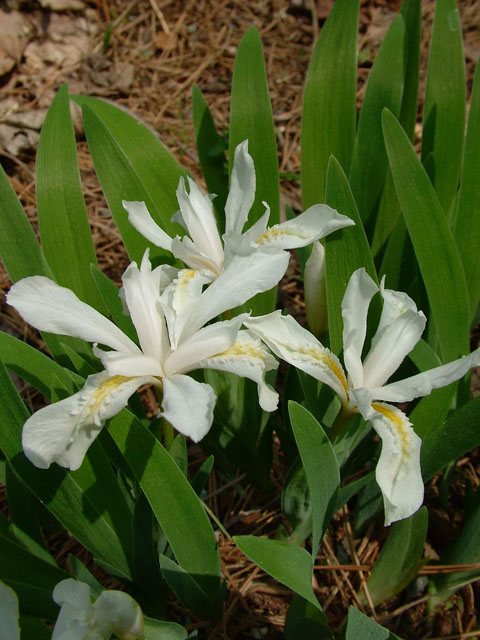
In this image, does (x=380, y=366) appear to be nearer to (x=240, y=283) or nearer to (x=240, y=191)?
(x=240, y=283)

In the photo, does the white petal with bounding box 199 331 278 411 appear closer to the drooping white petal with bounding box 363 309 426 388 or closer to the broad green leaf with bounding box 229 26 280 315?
the drooping white petal with bounding box 363 309 426 388

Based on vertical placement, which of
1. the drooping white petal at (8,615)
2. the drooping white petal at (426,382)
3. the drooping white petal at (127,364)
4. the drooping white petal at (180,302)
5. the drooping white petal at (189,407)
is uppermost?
the drooping white petal at (180,302)

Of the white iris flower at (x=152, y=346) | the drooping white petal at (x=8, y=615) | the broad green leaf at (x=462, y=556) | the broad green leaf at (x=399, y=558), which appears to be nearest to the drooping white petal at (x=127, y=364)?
the white iris flower at (x=152, y=346)

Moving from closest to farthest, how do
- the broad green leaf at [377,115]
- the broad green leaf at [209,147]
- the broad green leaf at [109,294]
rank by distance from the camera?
the broad green leaf at [109,294] < the broad green leaf at [377,115] < the broad green leaf at [209,147]

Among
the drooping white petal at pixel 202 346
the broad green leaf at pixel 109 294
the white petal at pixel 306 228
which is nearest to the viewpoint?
the drooping white petal at pixel 202 346

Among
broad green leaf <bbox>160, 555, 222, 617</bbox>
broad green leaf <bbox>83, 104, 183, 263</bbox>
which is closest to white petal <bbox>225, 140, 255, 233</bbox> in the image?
broad green leaf <bbox>83, 104, 183, 263</bbox>

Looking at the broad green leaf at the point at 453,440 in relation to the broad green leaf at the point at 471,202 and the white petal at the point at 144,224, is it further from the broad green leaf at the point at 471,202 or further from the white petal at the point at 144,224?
the white petal at the point at 144,224

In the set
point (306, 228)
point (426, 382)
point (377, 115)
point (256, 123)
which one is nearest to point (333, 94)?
point (377, 115)

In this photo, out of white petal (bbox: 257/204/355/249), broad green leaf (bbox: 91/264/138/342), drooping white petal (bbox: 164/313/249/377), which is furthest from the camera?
broad green leaf (bbox: 91/264/138/342)
